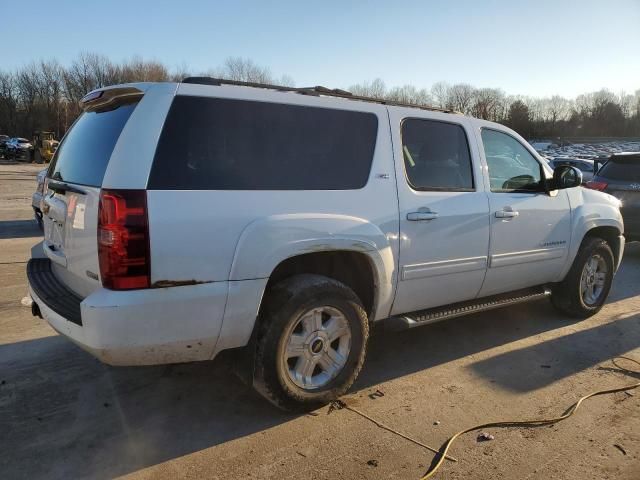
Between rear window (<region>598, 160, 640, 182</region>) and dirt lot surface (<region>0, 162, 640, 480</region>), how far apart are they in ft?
15.6

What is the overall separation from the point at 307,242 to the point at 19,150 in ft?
155

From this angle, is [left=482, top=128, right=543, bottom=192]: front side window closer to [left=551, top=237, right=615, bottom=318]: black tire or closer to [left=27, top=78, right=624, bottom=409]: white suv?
[left=27, top=78, right=624, bottom=409]: white suv

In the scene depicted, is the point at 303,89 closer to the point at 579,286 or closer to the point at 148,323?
the point at 148,323

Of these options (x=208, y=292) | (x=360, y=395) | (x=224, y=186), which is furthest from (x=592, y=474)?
(x=224, y=186)

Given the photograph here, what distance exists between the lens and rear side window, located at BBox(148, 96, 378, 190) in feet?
9.06

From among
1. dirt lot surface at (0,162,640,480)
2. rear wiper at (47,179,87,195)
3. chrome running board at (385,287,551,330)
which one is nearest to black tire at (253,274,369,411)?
dirt lot surface at (0,162,640,480)

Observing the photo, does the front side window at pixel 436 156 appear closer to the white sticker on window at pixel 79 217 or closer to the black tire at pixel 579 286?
the black tire at pixel 579 286

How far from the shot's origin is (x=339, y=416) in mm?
3285

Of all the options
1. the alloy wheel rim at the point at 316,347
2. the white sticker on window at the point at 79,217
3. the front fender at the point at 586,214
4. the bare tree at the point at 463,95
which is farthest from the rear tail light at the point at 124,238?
the bare tree at the point at 463,95

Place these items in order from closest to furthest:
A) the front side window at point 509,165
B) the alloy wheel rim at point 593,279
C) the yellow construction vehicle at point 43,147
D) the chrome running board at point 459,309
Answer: the chrome running board at point 459,309
the front side window at point 509,165
the alloy wheel rim at point 593,279
the yellow construction vehicle at point 43,147

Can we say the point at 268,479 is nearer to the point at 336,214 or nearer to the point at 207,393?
the point at 207,393

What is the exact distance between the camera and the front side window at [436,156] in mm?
3736

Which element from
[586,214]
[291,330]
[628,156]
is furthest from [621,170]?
[291,330]

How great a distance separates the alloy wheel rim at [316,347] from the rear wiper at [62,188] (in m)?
1.45
